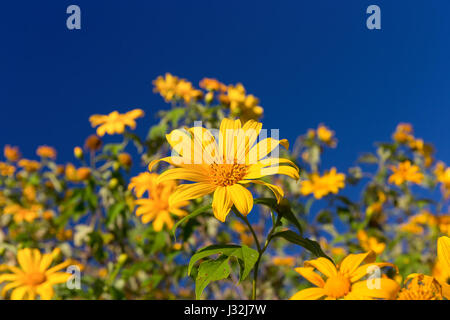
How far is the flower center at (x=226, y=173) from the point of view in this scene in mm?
982

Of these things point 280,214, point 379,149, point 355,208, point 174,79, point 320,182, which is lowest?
point 280,214

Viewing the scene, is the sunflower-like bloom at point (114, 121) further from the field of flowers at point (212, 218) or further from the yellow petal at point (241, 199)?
the yellow petal at point (241, 199)

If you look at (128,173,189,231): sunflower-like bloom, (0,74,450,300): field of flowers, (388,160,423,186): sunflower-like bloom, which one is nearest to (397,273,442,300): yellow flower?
(0,74,450,300): field of flowers

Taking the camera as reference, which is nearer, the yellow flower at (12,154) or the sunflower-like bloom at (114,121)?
the sunflower-like bloom at (114,121)

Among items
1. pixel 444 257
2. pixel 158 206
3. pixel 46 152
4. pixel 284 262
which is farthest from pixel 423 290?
pixel 46 152

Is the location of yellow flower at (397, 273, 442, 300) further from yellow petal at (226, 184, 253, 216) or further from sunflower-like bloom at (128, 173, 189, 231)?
sunflower-like bloom at (128, 173, 189, 231)

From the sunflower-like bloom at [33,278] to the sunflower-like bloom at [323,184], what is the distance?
1885 millimetres

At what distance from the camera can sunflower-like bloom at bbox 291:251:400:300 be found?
82 cm

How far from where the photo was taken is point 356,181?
3.35m

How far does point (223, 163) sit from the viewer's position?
0.99 m

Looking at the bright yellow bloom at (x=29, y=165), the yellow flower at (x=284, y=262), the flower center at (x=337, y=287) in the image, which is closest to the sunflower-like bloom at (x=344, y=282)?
the flower center at (x=337, y=287)
